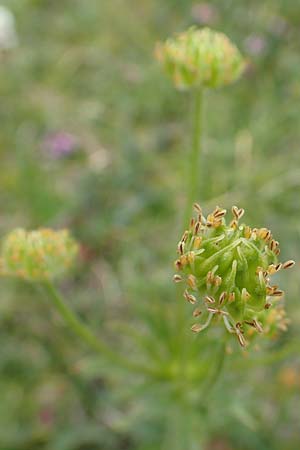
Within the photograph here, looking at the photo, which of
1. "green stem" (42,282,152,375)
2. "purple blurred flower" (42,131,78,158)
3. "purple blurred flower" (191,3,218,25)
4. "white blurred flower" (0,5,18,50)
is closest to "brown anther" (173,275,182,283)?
"green stem" (42,282,152,375)

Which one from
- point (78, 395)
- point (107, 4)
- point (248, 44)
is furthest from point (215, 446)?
point (107, 4)

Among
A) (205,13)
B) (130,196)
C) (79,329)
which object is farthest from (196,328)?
(205,13)

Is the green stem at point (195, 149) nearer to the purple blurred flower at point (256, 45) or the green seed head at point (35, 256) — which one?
the green seed head at point (35, 256)

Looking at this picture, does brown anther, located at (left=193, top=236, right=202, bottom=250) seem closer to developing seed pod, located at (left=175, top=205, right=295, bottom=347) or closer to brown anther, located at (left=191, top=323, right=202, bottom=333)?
developing seed pod, located at (left=175, top=205, right=295, bottom=347)

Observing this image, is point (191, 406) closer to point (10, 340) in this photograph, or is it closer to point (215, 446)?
point (215, 446)

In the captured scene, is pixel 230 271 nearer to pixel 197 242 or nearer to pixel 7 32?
pixel 197 242

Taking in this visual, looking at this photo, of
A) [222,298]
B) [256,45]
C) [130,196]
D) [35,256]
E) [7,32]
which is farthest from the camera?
[7,32]

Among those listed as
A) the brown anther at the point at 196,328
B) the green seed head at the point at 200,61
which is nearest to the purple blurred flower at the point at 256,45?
the green seed head at the point at 200,61
